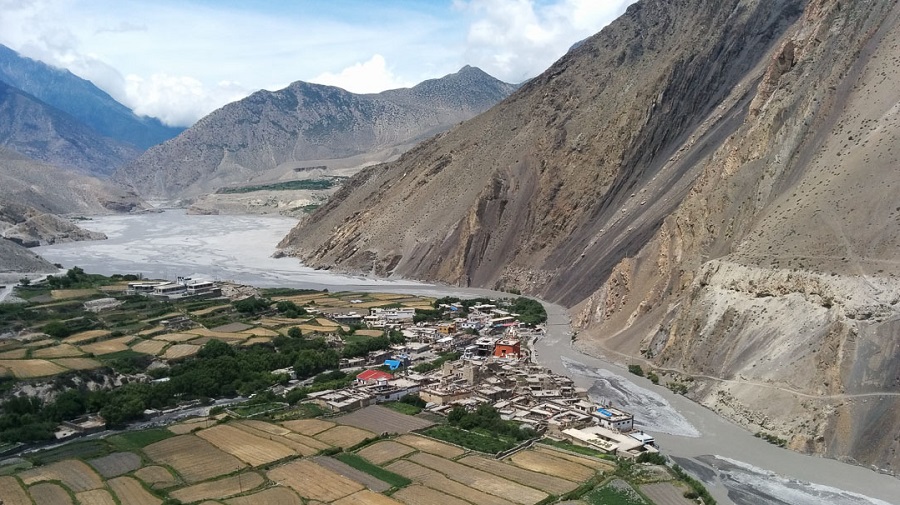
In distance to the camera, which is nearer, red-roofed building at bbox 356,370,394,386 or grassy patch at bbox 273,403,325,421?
grassy patch at bbox 273,403,325,421

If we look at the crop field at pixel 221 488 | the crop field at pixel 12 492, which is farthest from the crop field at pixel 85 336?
the crop field at pixel 221 488

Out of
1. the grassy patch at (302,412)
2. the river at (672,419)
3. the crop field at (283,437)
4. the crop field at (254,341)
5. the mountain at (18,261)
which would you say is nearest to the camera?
the river at (672,419)

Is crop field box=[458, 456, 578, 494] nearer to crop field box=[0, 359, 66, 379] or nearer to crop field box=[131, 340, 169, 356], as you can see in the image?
crop field box=[0, 359, 66, 379]

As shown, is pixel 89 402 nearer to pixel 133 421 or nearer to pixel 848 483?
pixel 133 421

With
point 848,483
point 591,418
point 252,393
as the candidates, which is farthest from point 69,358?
point 848,483

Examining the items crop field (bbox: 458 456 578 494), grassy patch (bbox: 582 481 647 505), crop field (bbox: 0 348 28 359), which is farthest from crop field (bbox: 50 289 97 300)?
grassy patch (bbox: 582 481 647 505)

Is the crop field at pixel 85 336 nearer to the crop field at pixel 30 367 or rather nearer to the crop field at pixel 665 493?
the crop field at pixel 30 367

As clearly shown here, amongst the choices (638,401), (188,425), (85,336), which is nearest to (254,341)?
(85,336)
